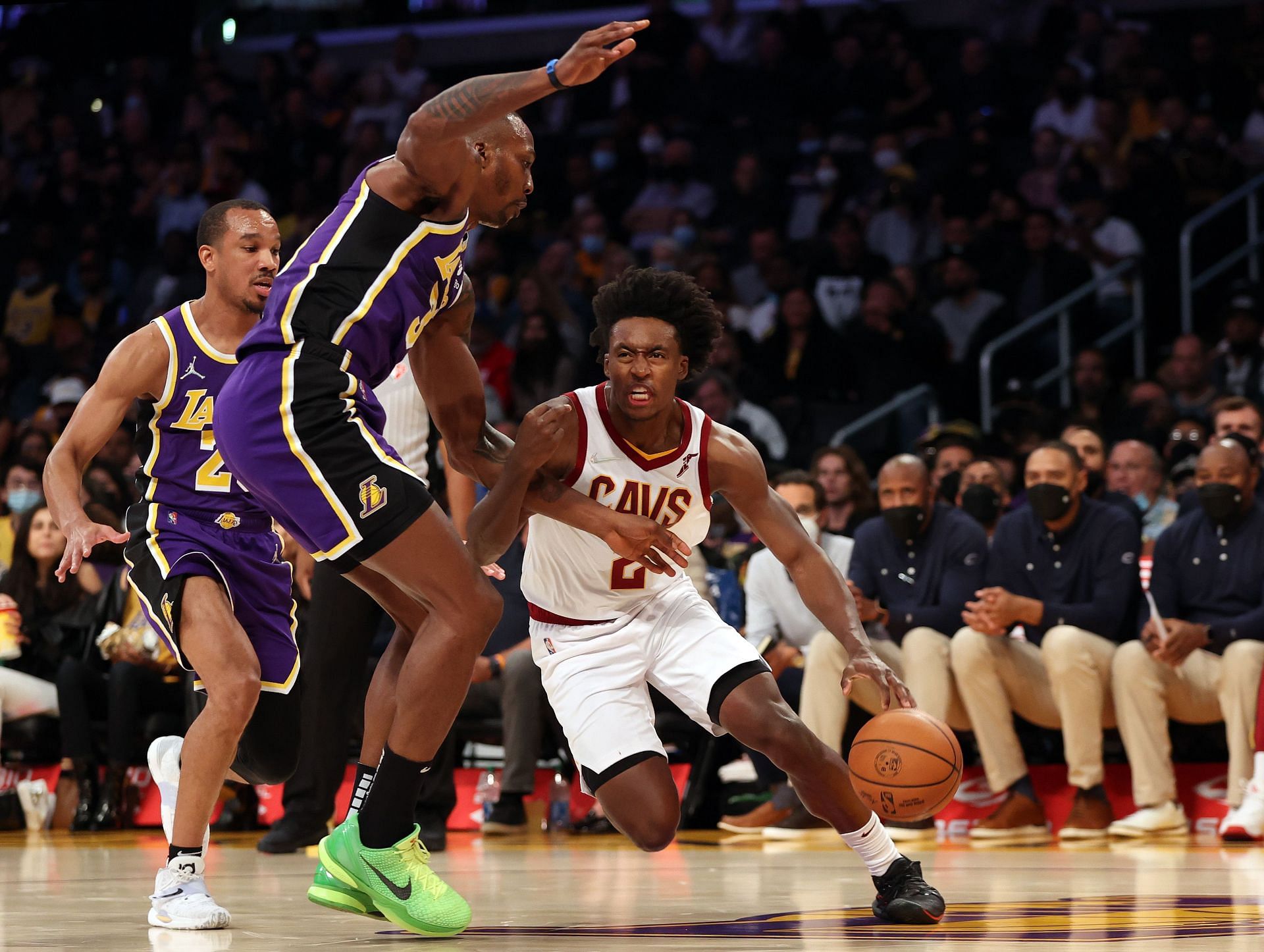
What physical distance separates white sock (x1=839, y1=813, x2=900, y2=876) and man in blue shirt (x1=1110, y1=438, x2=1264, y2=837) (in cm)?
333

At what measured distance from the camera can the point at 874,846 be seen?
470 centimetres

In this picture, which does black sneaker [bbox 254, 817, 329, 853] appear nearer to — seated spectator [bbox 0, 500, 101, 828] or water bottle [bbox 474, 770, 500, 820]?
water bottle [bbox 474, 770, 500, 820]

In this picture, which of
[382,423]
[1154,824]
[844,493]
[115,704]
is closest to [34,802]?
[115,704]

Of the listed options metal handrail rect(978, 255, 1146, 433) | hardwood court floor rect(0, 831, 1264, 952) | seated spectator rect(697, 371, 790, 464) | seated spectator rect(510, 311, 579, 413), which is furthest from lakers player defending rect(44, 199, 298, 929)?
metal handrail rect(978, 255, 1146, 433)

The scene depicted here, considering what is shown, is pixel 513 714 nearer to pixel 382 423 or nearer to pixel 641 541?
pixel 641 541

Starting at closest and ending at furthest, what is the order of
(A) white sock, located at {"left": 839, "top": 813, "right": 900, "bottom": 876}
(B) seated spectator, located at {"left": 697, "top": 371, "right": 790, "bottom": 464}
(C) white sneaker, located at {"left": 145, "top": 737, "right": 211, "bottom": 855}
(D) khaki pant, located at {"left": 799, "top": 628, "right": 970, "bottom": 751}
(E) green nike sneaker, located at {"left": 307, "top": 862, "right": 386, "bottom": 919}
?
(E) green nike sneaker, located at {"left": 307, "top": 862, "right": 386, "bottom": 919} < (A) white sock, located at {"left": 839, "top": 813, "right": 900, "bottom": 876} < (C) white sneaker, located at {"left": 145, "top": 737, "right": 211, "bottom": 855} < (D) khaki pant, located at {"left": 799, "top": 628, "right": 970, "bottom": 751} < (B) seated spectator, located at {"left": 697, "top": 371, "right": 790, "bottom": 464}

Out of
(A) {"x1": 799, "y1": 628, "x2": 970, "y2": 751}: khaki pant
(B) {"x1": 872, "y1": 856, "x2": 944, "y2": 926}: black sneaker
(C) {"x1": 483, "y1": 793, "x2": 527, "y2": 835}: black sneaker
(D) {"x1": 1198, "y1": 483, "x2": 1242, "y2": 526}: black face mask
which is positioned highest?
(D) {"x1": 1198, "y1": 483, "x2": 1242, "y2": 526}: black face mask

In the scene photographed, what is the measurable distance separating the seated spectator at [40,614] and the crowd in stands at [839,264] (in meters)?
0.02

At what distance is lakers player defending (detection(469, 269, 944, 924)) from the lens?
15.6 ft

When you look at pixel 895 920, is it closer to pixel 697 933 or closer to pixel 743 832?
pixel 697 933

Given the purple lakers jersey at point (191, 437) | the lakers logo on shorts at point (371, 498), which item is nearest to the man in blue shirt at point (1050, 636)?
the purple lakers jersey at point (191, 437)

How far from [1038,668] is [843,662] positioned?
904 millimetres

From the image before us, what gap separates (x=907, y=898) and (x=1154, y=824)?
3.43 m

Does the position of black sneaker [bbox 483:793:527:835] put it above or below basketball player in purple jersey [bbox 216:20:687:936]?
below
